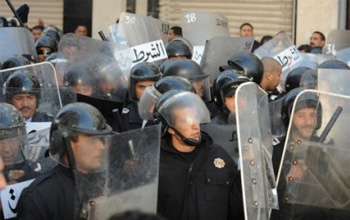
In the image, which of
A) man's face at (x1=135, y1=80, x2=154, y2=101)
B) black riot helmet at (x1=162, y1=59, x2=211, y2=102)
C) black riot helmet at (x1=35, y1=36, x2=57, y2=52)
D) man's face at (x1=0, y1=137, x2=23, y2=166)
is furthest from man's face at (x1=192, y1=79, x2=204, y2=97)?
black riot helmet at (x1=35, y1=36, x2=57, y2=52)

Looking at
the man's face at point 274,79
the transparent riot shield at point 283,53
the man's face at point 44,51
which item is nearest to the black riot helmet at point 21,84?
the man's face at point 274,79

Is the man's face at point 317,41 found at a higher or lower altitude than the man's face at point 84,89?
higher

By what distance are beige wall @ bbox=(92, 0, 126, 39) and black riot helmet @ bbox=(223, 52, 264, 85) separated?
29.4 feet

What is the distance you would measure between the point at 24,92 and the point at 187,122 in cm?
169

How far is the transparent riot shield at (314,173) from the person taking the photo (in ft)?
15.4

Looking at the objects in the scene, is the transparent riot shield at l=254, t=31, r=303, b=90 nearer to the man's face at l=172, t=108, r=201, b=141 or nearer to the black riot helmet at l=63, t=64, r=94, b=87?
the black riot helmet at l=63, t=64, r=94, b=87

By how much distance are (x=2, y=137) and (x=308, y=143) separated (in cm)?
154

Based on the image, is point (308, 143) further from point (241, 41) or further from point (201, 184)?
point (241, 41)

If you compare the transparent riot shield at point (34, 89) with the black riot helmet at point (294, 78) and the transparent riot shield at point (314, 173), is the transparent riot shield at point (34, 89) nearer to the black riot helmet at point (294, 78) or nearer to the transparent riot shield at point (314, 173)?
the transparent riot shield at point (314, 173)

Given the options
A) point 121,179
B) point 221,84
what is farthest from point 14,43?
point 121,179

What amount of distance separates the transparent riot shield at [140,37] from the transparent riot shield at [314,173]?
11.8 feet

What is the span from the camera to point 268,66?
8.38 meters

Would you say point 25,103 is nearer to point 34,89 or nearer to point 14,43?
point 34,89

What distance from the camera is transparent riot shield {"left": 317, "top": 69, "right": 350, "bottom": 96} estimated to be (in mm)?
5586
